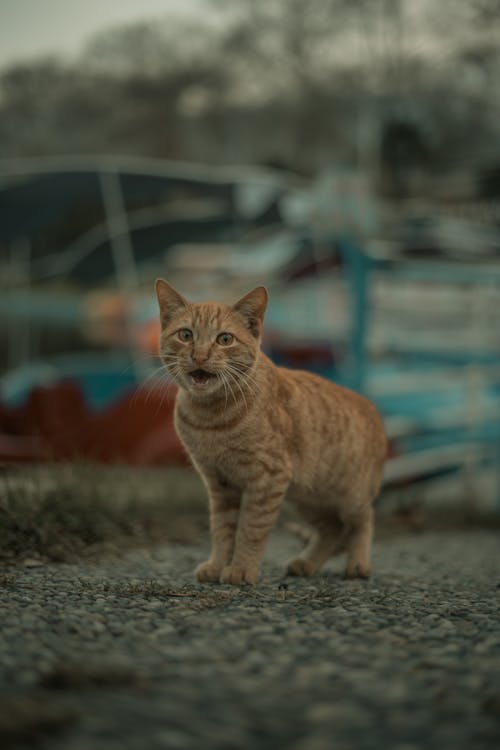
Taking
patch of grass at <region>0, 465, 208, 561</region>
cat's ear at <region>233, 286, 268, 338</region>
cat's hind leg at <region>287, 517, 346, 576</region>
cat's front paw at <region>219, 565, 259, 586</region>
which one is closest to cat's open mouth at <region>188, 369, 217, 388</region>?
cat's ear at <region>233, 286, 268, 338</region>

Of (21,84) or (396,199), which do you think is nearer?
(396,199)

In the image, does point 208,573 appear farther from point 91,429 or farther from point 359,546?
point 91,429

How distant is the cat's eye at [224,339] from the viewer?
281 cm

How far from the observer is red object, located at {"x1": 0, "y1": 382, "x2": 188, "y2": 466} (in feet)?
20.2

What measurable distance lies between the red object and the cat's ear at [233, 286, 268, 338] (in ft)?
10.2

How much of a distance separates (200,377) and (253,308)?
1.15ft

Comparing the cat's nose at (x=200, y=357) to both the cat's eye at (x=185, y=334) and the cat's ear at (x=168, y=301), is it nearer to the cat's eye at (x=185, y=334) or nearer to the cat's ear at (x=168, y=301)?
the cat's eye at (x=185, y=334)

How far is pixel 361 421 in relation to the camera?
3.22 metres

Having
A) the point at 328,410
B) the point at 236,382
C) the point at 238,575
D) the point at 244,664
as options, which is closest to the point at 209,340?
the point at 236,382

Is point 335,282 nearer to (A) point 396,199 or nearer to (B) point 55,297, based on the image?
(A) point 396,199

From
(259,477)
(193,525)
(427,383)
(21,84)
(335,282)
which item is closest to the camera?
(259,477)

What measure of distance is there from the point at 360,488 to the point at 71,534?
4.22ft

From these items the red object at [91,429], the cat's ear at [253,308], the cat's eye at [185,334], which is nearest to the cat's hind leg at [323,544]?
the cat's ear at [253,308]

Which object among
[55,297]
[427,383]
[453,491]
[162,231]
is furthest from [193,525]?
[55,297]
